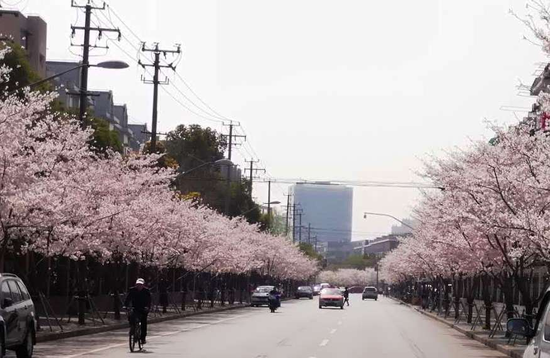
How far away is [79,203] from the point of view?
32.6 metres

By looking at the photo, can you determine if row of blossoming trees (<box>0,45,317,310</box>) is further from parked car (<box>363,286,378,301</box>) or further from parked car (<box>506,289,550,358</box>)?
parked car (<box>363,286,378,301</box>)

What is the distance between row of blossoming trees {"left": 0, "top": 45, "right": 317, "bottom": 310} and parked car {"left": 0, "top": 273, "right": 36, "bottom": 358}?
225 inches

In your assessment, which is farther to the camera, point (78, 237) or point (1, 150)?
point (78, 237)

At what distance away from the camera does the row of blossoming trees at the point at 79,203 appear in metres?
27.5

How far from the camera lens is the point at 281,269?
11381 cm

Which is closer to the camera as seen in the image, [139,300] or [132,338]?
[132,338]

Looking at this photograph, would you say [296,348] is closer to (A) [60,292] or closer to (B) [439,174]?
(B) [439,174]

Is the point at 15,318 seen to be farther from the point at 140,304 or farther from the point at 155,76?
the point at 155,76

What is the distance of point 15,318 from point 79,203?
42.2 feet

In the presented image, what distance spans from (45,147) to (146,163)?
50.2 feet

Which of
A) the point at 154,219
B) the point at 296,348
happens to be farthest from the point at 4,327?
the point at 154,219

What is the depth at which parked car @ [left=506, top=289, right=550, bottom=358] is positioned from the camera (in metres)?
10.2

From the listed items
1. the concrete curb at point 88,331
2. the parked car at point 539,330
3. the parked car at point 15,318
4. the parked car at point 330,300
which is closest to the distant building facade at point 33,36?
the concrete curb at point 88,331

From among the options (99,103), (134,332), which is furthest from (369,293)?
(134,332)
